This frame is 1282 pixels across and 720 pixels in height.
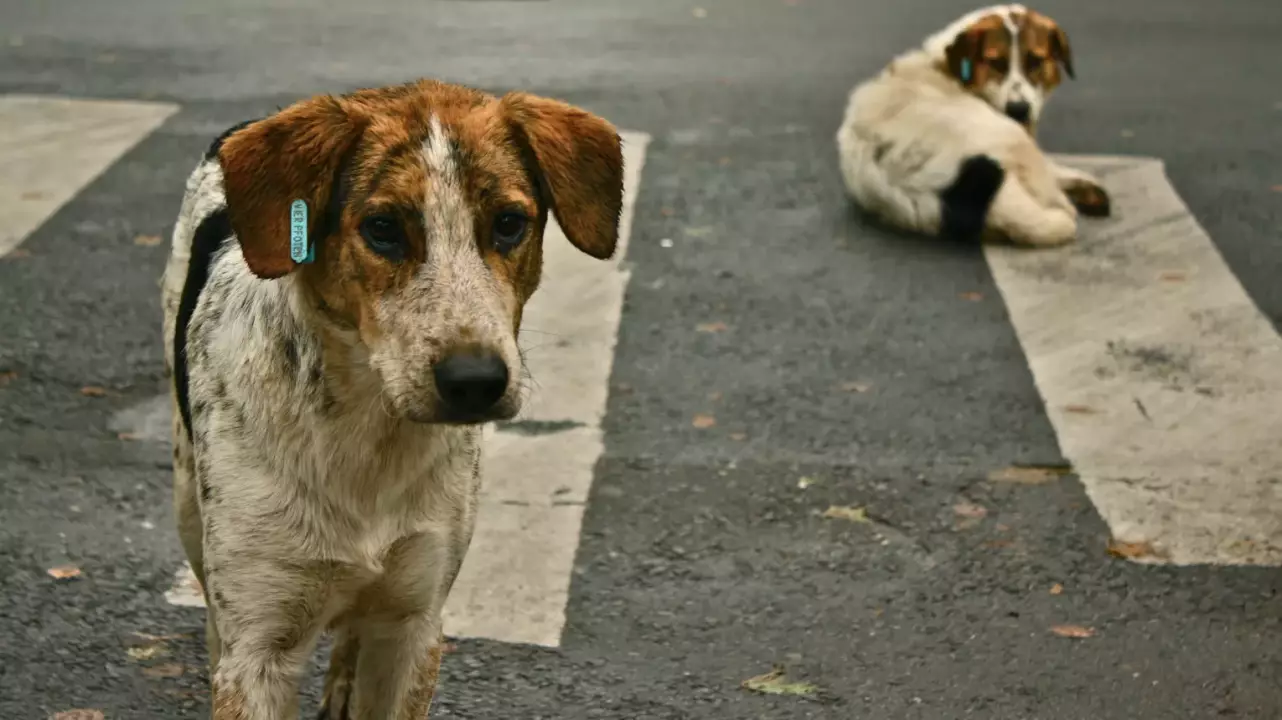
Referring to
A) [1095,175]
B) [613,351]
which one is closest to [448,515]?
[613,351]

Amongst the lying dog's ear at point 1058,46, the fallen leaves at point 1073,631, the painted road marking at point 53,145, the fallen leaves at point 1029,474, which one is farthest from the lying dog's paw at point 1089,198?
the painted road marking at point 53,145

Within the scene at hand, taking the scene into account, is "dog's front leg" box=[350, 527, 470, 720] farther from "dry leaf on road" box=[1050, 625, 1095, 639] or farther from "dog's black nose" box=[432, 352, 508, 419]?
"dry leaf on road" box=[1050, 625, 1095, 639]

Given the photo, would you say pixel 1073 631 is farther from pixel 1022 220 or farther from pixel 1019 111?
pixel 1019 111

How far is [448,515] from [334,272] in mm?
678

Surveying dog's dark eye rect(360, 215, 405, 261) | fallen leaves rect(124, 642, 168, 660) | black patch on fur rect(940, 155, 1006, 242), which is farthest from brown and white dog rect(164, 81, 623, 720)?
black patch on fur rect(940, 155, 1006, 242)

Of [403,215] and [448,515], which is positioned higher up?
[403,215]

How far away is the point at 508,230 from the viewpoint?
146 inches

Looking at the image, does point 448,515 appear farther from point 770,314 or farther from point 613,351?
point 770,314

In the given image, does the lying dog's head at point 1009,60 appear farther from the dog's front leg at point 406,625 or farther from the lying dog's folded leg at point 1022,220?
the dog's front leg at point 406,625

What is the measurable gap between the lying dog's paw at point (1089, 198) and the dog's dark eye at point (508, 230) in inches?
249

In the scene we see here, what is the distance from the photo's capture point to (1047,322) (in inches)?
313

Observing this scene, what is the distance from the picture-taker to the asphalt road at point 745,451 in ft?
16.9

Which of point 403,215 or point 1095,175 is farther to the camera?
point 1095,175

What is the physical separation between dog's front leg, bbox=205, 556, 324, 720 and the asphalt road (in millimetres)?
1104
